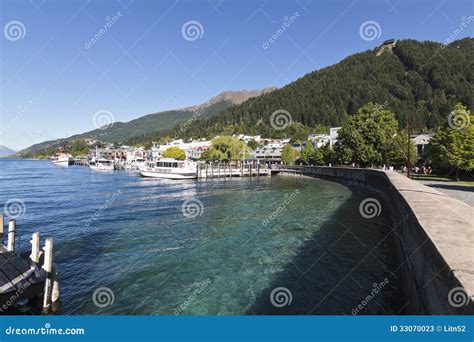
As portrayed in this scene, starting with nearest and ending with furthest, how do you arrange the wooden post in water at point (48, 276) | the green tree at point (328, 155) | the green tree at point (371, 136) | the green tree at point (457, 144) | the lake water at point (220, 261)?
the wooden post in water at point (48, 276)
the lake water at point (220, 261)
the green tree at point (457, 144)
the green tree at point (371, 136)
the green tree at point (328, 155)

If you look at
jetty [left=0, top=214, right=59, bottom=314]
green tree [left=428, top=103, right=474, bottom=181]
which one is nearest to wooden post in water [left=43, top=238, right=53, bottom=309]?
jetty [left=0, top=214, right=59, bottom=314]

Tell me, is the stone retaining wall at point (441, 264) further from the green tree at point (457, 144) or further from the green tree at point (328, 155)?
the green tree at point (328, 155)

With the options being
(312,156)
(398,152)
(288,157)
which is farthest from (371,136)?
(288,157)

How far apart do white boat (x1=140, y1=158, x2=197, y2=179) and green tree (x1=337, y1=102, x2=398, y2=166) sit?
3176 centimetres

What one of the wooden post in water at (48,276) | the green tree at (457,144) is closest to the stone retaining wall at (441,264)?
the wooden post in water at (48,276)

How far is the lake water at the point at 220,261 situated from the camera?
30.3 feet

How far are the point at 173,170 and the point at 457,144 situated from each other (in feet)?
161

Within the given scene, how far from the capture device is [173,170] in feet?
212

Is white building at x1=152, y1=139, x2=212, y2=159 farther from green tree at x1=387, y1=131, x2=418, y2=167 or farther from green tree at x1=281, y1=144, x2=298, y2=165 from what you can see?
green tree at x1=387, y1=131, x2=418, y2=167

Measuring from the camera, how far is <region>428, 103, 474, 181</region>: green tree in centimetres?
3588

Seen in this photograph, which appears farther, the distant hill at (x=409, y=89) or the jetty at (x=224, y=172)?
the distant hill at (x=409, y=89)

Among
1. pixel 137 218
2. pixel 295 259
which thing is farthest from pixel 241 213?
pixel 295 259

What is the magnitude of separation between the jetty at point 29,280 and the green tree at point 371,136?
182 feet

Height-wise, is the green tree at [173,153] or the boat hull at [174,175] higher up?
the green tree at [173,153]
